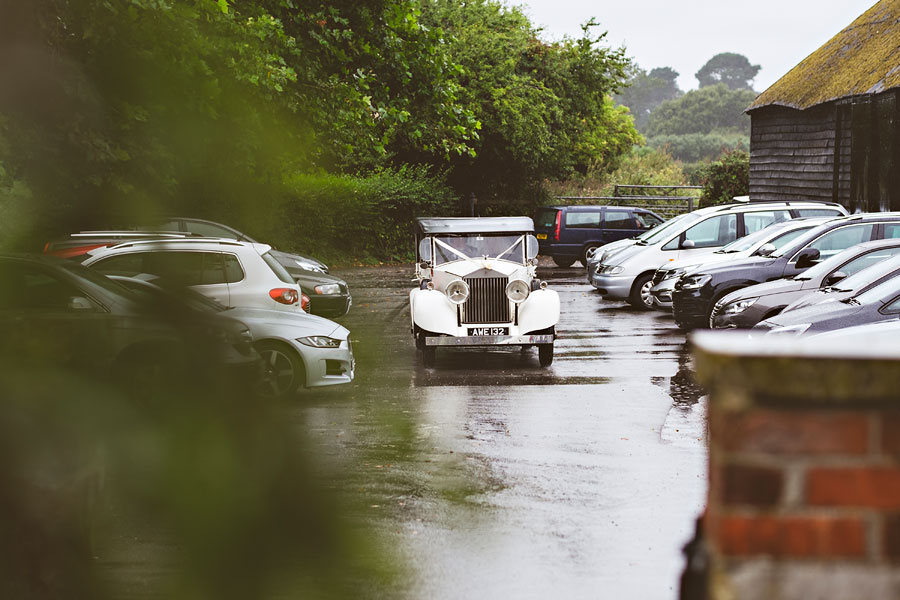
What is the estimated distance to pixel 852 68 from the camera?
90.6 ft

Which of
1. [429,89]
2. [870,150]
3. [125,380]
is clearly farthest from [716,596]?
[870,150]

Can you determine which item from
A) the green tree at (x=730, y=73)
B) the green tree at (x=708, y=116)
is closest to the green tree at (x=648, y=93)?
the green tree at (x=730, y=73)

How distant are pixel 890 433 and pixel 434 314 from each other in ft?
40.8

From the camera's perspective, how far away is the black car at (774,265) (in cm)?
1566

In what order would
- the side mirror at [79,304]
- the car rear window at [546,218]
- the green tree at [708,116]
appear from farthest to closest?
the green tree at [708,116] < the car rear window at [546,218] < the side mirror at [79,304]

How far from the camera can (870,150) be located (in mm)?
26125

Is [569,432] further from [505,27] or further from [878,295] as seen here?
[505,27]

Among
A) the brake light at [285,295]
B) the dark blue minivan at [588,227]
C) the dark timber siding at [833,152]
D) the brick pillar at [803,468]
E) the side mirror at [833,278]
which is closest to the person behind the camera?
the brick pillar at [803,468]

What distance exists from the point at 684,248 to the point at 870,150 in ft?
29.4

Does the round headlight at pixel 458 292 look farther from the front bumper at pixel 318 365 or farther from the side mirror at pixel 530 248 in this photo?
the front bumper at pixel 318 365

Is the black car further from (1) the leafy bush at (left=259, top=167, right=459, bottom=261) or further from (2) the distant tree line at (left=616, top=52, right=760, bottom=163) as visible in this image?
(2) the distant tree line at (left=616, top=52, right=760, bottom=163)

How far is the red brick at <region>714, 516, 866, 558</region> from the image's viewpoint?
1.07 m

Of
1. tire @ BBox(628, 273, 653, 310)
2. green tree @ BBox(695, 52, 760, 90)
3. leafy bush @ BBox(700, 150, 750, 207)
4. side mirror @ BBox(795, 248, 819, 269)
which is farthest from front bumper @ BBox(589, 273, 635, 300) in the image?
green tree @ BBox(695, 52, 760, 90)

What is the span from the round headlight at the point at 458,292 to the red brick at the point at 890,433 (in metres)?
12.6
